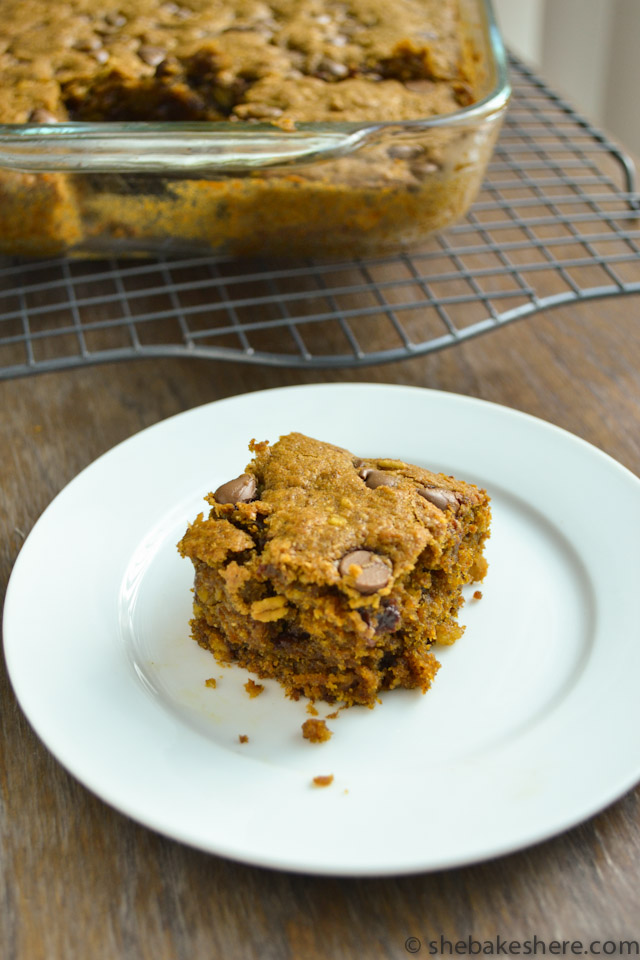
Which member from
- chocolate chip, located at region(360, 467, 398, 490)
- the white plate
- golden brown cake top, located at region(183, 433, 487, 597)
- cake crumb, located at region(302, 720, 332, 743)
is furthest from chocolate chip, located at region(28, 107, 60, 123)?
cake crumb, located at region(302, 720, 332, 743)

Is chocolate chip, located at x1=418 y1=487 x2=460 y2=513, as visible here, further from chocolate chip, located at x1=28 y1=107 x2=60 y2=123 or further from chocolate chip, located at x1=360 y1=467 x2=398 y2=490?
chocolate chip, located at x1=28 y1=107 x2=60 y2=123

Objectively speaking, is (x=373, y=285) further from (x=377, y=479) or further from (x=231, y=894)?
(x=231, y=894)

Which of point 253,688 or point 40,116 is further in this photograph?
point 40,116

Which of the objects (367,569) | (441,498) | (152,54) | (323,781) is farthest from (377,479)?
(152,54)

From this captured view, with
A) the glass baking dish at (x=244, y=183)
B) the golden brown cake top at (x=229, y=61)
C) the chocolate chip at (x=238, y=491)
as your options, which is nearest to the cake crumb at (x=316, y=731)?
the chocolate chip at (x=238, y=491)

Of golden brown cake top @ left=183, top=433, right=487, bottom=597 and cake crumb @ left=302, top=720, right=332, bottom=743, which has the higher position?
golden brown cake top @ left=183, top=433, right=487, bottom=597

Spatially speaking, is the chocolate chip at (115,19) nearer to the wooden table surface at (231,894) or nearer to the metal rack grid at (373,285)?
the metal rack grid at (373,285)
